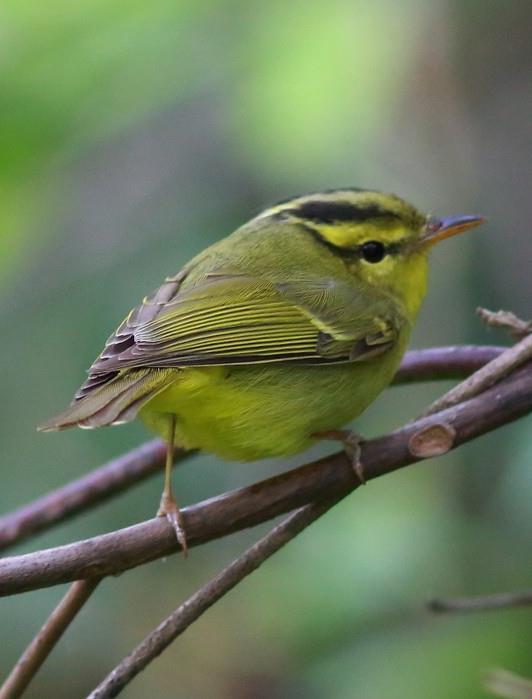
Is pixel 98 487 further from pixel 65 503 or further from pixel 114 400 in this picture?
pixel 114 400

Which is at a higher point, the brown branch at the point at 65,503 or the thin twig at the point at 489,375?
the thin twig at the point at 489,375

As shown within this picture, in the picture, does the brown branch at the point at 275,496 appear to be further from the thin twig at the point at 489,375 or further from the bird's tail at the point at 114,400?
the bird's tail at the point at 114,400

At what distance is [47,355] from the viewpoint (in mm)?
3955

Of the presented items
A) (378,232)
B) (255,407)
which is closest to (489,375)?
(255,407)

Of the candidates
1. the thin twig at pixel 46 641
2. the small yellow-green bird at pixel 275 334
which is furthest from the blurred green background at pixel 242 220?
the thin twig at pixel 46 641

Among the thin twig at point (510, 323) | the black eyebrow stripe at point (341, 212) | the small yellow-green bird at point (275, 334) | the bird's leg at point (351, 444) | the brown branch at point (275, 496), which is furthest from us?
the black eyebrow stripe at point (341, 212)

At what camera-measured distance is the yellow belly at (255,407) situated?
2346 millimetres

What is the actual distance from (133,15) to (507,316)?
5.01ft

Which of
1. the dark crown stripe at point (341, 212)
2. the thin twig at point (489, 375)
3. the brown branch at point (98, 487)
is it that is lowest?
the brown branch at point (98, 487)

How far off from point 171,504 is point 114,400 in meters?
0.23

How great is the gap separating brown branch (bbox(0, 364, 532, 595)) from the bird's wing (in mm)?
487

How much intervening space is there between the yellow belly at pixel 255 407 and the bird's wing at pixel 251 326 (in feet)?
0.13

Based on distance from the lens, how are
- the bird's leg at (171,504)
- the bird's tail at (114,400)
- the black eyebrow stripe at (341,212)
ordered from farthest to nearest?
1. the black eyebrow stripe at (341,212)
2. the bird's tail at (114,400)
3. the bird's leg at (171,504)

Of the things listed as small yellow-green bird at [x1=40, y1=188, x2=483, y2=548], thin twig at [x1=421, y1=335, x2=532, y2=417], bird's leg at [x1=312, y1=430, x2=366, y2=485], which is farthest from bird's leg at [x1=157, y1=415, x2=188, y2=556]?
thin twig at [x1=421, y1=335, x2=532, y2=417]
